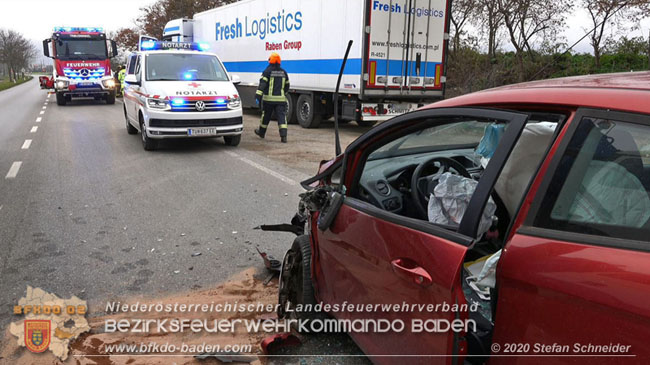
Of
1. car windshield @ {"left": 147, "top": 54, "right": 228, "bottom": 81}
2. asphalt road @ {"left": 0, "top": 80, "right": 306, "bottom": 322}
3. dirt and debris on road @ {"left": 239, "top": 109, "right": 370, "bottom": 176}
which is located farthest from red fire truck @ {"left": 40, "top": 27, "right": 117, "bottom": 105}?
car windshield @ {"left": 147, "top": 54, "right": 228, "bottom": 81}

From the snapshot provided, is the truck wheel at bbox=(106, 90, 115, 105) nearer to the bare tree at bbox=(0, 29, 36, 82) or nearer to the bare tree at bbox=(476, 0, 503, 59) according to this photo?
the bare tree at bbox=(476, 0, 503, 59)

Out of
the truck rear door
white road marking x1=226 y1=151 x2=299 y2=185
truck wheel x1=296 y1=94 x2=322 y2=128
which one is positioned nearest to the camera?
white road marking x1=226 y1=151 x2=299 y2=185

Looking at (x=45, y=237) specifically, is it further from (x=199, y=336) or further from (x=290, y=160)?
(x=290, y=160)

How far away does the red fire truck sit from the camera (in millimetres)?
21594

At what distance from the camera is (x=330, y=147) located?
34.9 ft

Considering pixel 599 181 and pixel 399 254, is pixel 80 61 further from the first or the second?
pixel 599 181

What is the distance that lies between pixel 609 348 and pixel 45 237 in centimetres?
493

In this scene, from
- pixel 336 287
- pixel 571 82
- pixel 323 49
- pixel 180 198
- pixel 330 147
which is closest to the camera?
pixel 571 82

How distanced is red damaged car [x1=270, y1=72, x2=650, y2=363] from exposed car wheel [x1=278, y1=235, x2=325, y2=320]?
47cm

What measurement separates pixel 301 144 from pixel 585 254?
31.6 ft

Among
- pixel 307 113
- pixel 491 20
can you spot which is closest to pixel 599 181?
pixel 307 113

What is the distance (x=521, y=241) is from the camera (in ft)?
5.73

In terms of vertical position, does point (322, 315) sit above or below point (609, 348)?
below

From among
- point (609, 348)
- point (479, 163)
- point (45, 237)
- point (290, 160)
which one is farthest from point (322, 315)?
point (290, 160)
